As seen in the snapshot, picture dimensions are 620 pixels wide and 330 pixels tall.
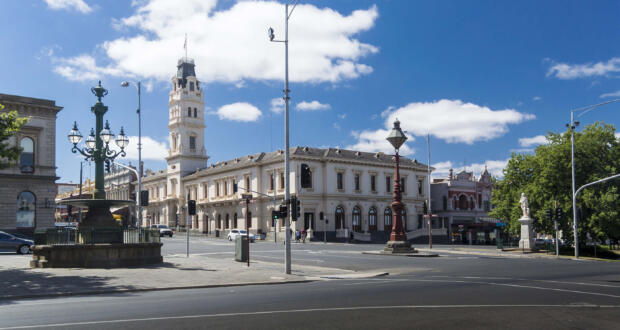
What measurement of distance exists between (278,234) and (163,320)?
186 feet

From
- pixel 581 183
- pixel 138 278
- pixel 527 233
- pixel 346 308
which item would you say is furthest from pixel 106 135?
pixel 581 183

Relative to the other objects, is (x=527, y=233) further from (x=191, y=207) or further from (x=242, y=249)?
(x=191, y=207)

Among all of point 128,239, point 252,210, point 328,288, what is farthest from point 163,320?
point 252,210

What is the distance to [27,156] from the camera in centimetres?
4222

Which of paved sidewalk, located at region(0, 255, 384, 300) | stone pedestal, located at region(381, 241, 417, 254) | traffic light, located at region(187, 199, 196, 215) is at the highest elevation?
traffic light, located at region(187, 199, 196, 215)

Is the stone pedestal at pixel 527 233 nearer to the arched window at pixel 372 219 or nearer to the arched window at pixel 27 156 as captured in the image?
the arched window at pixel 372 219

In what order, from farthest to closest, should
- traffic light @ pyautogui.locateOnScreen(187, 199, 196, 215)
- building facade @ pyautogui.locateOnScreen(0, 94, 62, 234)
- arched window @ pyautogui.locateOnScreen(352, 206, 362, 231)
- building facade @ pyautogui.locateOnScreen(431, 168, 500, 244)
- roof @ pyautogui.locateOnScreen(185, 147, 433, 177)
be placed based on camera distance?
building facade @ pyautogui.locateOnScreen(431, 168, 500, 244) → arched window @ pyautogui.locateOnScreen(352, 206, 362, 231) → roof @ pyautogui.locateOnScreen(185, 147, 433, 177) → building facade @ pyautogui.locateOnScreen(0, 94, 62, 234) → traffic light @ pyautogui.locateOnScreen(187, 199, 196, 215)

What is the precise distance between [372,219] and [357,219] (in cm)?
284

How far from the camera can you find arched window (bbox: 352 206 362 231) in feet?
235

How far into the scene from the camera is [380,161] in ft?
247

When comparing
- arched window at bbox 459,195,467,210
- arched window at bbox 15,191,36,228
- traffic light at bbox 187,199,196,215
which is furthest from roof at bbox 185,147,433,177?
traffic light at bbox 187,199,196,215

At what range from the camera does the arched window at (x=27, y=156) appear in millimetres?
41875

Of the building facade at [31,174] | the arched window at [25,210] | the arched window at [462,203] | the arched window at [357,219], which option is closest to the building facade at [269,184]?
the arched window at [357,219]

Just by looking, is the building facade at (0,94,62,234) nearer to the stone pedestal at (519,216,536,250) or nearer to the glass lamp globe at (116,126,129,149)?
the glass lamp globe at (116,126,129,149)
